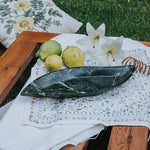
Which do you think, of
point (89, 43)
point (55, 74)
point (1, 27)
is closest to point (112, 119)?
point (55, 74)

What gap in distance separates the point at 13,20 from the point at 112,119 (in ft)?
5.07

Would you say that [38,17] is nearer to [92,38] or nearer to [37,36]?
[37,36]

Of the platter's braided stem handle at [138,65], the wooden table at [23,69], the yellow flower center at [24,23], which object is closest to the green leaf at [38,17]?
the yellow flower center at [24,23]

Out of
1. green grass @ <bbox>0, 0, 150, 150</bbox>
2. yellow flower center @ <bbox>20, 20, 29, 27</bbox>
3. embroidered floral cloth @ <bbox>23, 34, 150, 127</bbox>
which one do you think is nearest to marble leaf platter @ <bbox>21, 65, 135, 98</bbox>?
embroidered floral cloth @ <bbox>23, 34, 150, 127</bbox>

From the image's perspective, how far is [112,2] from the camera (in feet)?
10.3

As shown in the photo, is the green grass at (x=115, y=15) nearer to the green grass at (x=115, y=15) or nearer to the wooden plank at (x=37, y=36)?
the green grass at (x=115, y=15)

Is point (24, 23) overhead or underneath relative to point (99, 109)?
→ overhead

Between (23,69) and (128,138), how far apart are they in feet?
2.36

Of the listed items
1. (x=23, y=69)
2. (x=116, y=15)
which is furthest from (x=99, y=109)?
(x=116, y=15)

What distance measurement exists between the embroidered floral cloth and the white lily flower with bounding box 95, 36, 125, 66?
0.13m

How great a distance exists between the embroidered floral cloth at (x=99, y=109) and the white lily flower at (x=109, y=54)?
0.44 ft

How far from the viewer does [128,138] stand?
1.00 meters

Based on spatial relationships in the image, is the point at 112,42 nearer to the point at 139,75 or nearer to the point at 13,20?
the point at 139,75

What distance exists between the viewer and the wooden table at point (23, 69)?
0.99 m
